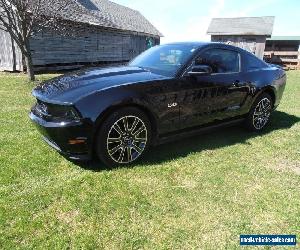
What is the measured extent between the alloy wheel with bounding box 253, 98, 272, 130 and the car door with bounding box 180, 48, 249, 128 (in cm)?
62

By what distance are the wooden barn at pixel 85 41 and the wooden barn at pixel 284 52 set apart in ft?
44.4

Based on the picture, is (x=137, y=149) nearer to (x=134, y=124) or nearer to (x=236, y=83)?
(x=134, y=124)

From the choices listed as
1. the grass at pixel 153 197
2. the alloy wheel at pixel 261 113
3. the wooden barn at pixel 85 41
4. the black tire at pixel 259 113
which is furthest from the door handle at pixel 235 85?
the wooden barn at pixel 85 41

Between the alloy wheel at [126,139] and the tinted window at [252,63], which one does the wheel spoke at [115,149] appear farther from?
the tinted window at [252,63]

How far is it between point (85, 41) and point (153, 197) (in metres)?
17.8

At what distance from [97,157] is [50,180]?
2.25 ft

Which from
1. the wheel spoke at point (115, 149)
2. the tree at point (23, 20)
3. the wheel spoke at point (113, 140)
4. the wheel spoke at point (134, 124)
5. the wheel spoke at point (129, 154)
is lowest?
the wheel spoke at point (129, 154)

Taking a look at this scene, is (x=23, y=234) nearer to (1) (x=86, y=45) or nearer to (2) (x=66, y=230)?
(2) (x=66, y=230)

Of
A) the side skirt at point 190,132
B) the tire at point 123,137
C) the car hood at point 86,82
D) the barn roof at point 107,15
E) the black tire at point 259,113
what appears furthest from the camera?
the barn roof at point 107,15

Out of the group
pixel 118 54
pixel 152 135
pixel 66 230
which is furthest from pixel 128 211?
pixel 118 54

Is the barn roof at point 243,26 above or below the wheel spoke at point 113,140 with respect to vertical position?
above

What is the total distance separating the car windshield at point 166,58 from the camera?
486 centimetres

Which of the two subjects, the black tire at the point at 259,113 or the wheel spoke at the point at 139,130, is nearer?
the wheel spoke at the point at 139,130

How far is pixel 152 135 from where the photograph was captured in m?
4.59
